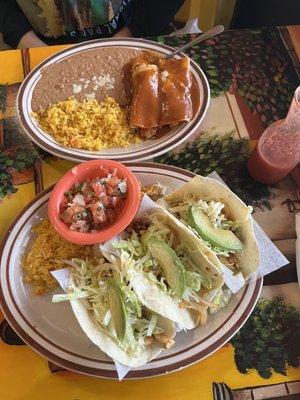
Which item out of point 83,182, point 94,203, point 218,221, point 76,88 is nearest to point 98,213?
point 94,203

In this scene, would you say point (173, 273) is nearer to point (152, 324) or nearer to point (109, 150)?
point (152, 324)

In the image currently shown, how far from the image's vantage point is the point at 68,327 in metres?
1.41

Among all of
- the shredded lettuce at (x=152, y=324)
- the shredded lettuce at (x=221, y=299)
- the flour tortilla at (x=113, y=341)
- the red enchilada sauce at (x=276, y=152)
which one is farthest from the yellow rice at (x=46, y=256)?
the red enchilada sauce at (x=276, y=152)

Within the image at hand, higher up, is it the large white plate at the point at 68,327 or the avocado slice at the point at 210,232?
the avocado slice at the point at 210,232

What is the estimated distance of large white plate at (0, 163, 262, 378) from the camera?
1.30 meters

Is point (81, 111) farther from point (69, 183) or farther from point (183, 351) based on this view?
point (183, 351)

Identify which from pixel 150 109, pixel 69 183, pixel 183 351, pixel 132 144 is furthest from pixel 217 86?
pixel 183 351

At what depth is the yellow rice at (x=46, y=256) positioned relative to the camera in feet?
4.81

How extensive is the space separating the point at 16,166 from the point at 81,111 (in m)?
0.33

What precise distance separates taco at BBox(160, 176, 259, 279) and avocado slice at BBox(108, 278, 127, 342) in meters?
0.28

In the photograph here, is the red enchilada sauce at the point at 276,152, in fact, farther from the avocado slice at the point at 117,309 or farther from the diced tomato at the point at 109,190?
the avocado slice at the point at 117,309

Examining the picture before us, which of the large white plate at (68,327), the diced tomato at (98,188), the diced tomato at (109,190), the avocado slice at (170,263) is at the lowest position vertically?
the large white plate at (68,327)

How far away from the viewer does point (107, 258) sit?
1394 millimetres

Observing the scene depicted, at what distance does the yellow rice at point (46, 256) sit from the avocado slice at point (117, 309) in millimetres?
188
